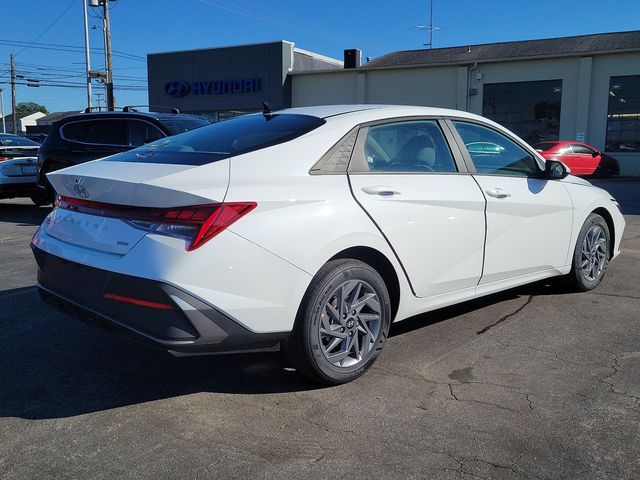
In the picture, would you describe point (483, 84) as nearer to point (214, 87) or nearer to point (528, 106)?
point (528, 106)

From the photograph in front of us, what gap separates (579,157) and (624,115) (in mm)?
5839

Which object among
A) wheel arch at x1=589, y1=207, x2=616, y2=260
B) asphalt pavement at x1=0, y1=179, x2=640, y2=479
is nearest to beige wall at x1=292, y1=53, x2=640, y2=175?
wheel arch at x1=589, y1=207, x2=616, y2=260

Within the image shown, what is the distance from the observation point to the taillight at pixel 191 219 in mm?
2930

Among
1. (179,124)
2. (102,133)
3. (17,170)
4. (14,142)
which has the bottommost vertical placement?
(17,170)

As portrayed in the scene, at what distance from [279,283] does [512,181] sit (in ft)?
7.78

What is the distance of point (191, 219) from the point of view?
2947 mm

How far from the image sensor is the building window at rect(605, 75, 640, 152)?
26.0m

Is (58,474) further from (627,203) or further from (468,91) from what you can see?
(468,91)

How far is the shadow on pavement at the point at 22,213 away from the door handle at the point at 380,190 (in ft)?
27.0

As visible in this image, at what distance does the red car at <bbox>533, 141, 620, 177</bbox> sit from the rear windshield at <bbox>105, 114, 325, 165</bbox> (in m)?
18.3

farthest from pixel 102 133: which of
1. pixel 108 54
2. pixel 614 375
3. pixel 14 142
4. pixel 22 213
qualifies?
pixel 108 54

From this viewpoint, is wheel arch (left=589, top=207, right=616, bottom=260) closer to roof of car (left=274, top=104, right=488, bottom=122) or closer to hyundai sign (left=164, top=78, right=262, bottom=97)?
roof of car (left=274, top=104, right=488, bottom=122)

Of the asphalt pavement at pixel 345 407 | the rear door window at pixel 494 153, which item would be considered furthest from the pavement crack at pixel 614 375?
the rear door window at pixel 494 153

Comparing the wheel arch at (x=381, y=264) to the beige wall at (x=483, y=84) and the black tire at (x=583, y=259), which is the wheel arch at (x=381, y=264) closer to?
the black tire at (x=583, y=259)
